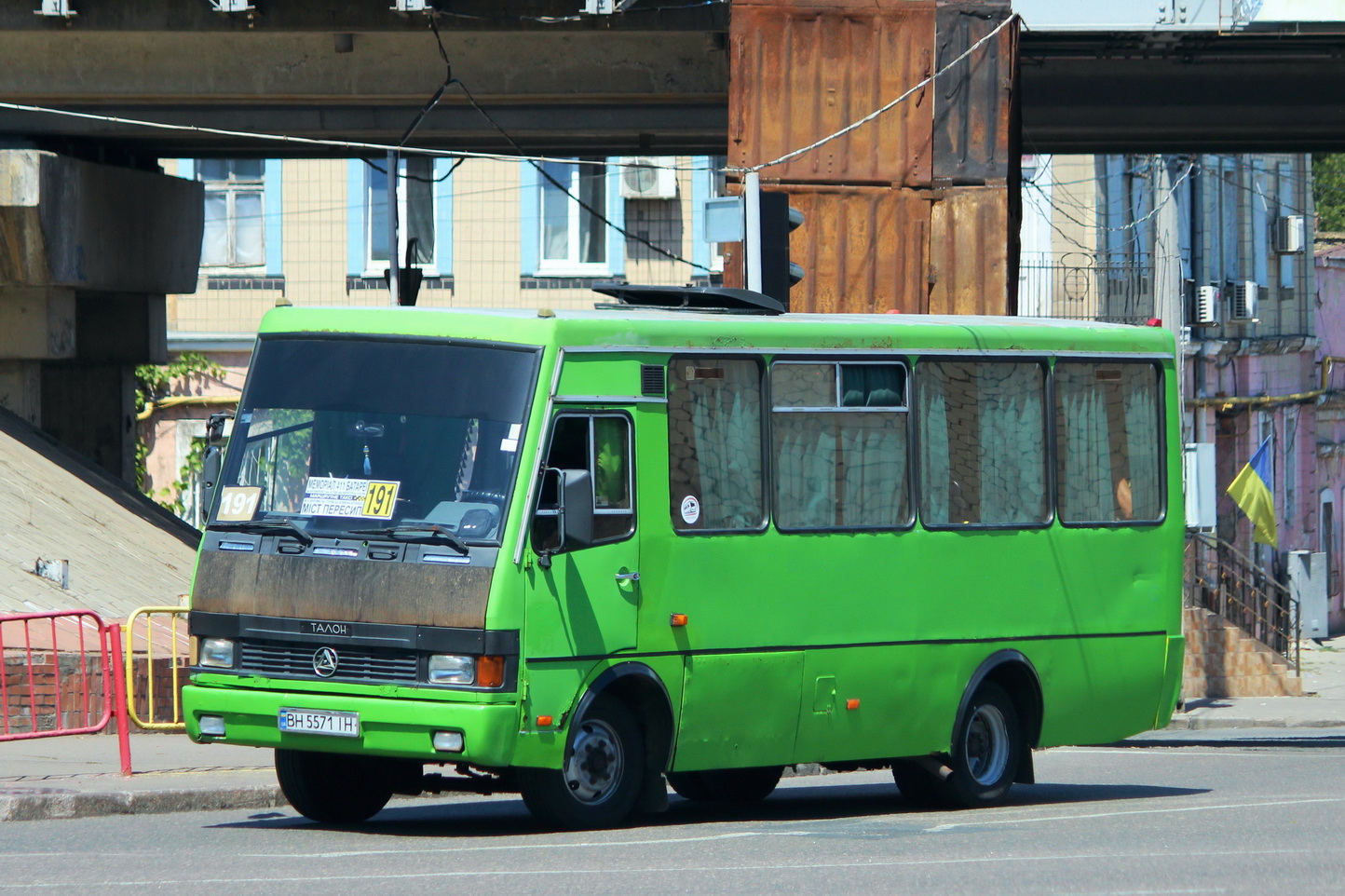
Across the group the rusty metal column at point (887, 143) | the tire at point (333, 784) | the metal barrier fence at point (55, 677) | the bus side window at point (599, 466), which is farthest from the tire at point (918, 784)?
the rusty metal column at point (887, 143)

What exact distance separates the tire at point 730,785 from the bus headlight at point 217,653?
3.25 m

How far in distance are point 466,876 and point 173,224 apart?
1778cm

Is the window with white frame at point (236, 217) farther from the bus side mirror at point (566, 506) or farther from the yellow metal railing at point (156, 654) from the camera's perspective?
the bus side mirror at point (566, 506)

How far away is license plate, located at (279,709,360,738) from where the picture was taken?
33.3ft

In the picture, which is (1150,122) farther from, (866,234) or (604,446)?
(604,446)

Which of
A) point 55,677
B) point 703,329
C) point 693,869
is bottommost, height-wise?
point 693,869

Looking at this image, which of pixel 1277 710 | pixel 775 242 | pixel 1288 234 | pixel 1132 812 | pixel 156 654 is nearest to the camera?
pixel 1132 812

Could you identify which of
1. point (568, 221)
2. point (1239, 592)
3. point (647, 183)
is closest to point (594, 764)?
point (1239, 592)

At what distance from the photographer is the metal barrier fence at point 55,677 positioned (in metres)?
13.7

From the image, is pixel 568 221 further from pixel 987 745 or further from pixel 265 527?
pixel 265 527

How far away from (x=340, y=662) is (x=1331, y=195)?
53896 mm

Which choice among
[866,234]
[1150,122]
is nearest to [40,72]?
[866,234]

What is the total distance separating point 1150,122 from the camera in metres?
22.5

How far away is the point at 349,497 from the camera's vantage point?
34.1ft
